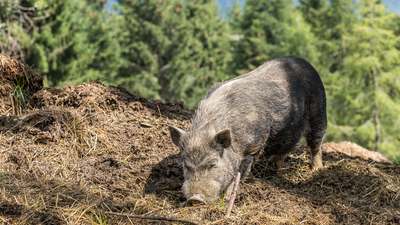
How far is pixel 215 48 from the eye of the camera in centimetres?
3297

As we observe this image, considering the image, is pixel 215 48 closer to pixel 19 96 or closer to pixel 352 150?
pixel 352 150

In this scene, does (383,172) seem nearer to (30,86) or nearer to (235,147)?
(235,147)

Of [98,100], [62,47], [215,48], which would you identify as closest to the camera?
[98,100]

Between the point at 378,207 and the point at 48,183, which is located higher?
the point at 48,183

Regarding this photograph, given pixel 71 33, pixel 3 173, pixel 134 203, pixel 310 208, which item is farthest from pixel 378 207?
pixel 71 33

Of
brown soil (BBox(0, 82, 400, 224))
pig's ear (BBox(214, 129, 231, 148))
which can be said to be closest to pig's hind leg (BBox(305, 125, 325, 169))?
brown soil (BBox(0, 82, 400, 224))

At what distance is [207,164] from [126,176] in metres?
1.10

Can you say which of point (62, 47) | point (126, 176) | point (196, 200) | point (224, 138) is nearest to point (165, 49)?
point (62, 47)

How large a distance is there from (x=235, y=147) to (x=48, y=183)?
2.08 m

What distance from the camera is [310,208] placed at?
136 inches

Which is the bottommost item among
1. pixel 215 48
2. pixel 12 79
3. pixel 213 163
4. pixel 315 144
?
pixel 215 48

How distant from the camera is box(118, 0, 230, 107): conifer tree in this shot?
1120 inches

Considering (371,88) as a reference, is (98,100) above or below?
above

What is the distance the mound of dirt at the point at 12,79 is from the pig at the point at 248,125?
2.93 metres
